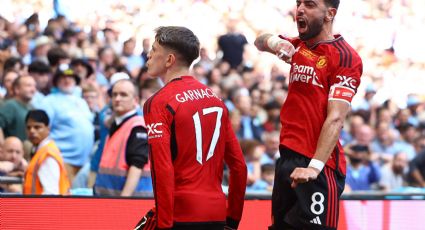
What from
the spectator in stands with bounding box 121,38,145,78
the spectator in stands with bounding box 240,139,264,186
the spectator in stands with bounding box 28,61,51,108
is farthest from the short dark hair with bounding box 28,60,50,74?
the spectator in stands with bounding box 121,38,145,78

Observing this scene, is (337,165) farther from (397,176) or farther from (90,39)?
(90,39)

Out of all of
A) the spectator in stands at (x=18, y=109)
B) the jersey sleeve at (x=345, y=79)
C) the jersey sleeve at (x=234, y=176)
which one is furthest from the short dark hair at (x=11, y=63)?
the jersey sleeve at (x=345, y=79)

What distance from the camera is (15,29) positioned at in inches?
757

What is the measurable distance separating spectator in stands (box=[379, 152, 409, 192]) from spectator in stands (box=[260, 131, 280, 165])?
160 cm

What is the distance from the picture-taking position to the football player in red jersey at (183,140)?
6469 mm

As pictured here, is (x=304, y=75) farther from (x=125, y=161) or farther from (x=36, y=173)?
(x=36, y=173)

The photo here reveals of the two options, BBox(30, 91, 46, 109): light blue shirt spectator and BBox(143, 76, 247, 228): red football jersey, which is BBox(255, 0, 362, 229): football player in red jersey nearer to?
BBox(143, 76, 247, 228): red football jersey

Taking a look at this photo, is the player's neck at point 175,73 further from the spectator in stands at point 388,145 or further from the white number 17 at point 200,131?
the spectator in stands at point 388,145

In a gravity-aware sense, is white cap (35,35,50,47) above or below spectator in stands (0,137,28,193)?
above

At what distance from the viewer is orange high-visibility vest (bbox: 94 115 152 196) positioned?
9602 millimetres

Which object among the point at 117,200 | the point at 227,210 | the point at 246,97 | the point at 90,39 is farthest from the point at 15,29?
the point at 227,210

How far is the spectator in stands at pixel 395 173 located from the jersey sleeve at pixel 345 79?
→ 8.59 m

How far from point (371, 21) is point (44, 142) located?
62.2ft

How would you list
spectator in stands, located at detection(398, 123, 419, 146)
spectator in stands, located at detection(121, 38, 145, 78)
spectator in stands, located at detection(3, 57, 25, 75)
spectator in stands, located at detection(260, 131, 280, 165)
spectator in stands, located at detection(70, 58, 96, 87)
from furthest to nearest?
spectator in stands, located at detection(121, 38, 145, 78), spectator in stands, located at detection(398, 123, 419, 146), spectator in stands, located at detection(3, 57, 25, 75), spectator in stands, located at detection(70, 58, 96, 87), spectator in stands, located at detection(260, 131, 280, 165)
